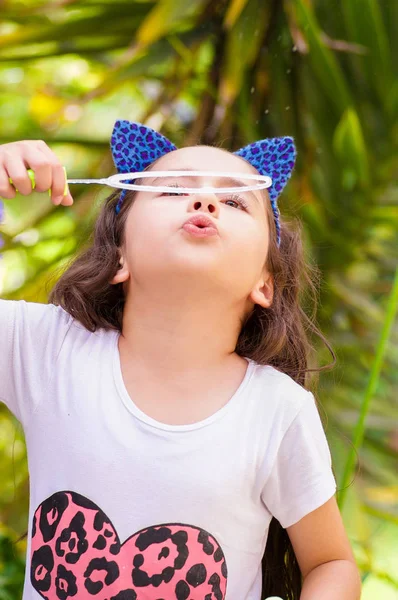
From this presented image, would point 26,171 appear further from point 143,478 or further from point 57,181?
point 143,478

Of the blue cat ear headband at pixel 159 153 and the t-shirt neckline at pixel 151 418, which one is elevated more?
the blue cat ear headband at pixel 159 153

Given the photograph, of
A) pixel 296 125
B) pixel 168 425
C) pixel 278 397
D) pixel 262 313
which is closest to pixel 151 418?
pixel 168 425

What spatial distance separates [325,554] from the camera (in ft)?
3.27

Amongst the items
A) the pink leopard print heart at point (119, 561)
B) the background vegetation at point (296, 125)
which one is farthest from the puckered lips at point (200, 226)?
the background vegetation at point (296, 125)

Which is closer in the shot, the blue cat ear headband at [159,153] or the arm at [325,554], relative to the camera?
the arm at [325,554]

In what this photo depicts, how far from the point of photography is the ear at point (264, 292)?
3.47 ft

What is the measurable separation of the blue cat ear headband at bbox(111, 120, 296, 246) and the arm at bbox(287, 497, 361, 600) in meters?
0.39

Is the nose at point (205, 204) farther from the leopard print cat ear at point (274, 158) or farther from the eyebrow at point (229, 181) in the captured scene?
the leopard print cat ear at point (274, 158)

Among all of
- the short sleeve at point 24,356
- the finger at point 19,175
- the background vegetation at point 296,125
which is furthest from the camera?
the background vegetation at point 296,125

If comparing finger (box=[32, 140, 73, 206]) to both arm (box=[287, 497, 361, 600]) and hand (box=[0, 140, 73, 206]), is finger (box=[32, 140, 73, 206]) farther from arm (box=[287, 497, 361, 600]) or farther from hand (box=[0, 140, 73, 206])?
arm (box=[287, 497, 361, 600])

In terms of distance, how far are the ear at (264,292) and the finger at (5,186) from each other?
331 millimetres

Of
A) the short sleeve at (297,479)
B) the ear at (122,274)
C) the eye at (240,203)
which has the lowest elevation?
the short sleeve at (297,479)

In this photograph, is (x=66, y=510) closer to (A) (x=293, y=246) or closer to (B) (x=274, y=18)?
(A) (x=293, y=246)

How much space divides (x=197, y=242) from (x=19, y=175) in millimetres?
210
